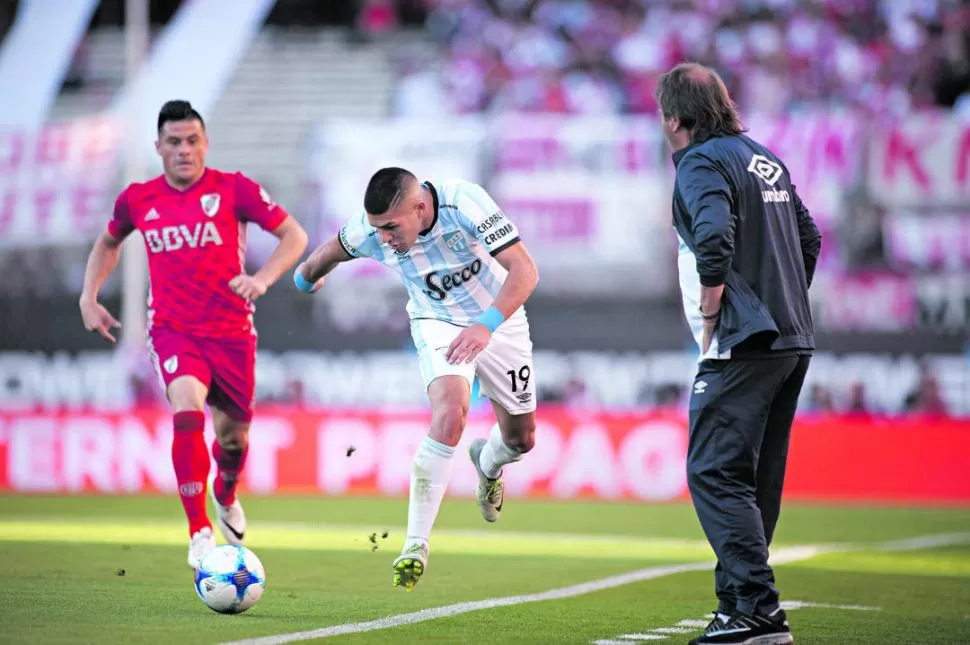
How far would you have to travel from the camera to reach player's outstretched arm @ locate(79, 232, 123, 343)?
8625 millimetres

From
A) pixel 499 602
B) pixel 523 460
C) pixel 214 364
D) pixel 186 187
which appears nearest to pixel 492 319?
pixel 499 602

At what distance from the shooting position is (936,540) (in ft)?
40.3

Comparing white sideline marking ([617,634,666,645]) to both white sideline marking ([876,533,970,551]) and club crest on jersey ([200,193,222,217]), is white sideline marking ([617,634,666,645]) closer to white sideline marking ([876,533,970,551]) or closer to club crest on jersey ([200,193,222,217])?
club crest on jersey ([200,193,222,217])

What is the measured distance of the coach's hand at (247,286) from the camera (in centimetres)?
791

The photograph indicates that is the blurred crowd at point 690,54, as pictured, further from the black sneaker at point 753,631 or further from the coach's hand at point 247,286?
the black sneaker at point 753,631

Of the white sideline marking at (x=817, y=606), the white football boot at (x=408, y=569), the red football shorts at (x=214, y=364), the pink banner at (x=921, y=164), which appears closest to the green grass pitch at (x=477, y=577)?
the white sideline marking at (x=817, y=606)

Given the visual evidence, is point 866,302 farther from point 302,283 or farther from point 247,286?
point 247,286

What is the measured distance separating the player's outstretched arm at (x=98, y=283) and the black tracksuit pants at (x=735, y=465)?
398cm

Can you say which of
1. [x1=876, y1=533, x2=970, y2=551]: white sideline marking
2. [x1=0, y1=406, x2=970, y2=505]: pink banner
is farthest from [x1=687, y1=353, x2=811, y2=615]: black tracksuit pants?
[x1=0, y1=406, x2=970, y2=505]: pink banner

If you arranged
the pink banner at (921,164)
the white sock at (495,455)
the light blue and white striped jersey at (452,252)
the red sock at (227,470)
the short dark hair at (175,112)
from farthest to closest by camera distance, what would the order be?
the pink banner at (921,164)
the red sock at (227,470)
the white sock at (495,455)
the short dark hair at (175,112)
the light blue and white striped jersey at (452,252)

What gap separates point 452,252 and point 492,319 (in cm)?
83

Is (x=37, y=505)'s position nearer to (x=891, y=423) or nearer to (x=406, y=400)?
(x=406, y=400)

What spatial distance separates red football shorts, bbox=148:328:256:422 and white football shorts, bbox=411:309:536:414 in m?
1.18

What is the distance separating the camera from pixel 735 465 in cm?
604
